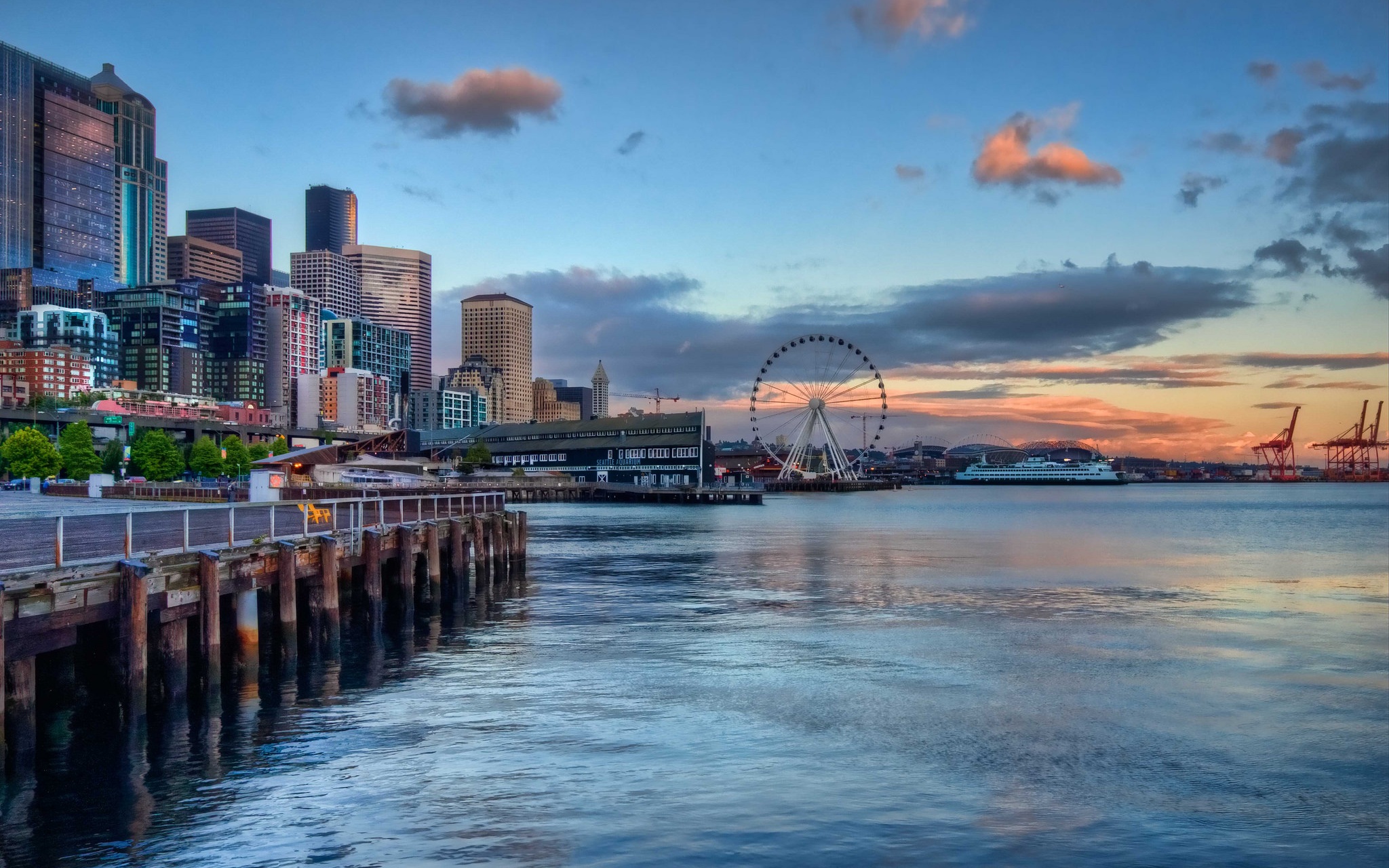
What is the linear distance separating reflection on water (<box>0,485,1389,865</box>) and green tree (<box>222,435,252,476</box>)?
14687 centimetres

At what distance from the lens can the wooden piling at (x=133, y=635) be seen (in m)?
20.7

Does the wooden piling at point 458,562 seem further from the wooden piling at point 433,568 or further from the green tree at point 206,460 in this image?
the green tree at point 206,460

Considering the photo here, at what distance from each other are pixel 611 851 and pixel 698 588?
36188 millimetres

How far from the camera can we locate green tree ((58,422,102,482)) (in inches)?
6152

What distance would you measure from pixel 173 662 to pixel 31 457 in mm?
152556

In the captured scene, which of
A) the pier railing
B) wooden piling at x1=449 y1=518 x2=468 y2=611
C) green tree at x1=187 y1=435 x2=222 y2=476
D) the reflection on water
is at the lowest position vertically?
the reflection on water

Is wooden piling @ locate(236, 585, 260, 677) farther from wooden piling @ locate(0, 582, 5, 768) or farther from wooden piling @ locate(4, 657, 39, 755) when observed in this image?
wooden piling @ locate(0, 582, 5, 768)

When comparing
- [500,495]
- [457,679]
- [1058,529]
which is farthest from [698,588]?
[1058,529]

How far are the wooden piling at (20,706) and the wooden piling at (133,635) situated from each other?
Result: 1.90 m

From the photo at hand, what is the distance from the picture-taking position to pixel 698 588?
52.8 metres

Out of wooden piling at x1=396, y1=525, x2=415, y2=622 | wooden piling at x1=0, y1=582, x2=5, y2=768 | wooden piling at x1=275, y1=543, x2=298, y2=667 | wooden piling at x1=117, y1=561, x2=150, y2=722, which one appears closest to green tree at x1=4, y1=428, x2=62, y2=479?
wooden piling at x1=396, y1=525, x2=415, y2=622

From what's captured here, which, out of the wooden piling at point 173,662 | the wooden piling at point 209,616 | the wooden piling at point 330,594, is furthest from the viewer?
the wooden piling at point 330,594

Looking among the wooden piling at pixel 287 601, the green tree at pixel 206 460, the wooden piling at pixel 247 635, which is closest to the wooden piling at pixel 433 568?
the wooden piling at pixel 287 601

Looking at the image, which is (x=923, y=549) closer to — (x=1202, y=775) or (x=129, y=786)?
(x=1202, y=775)
